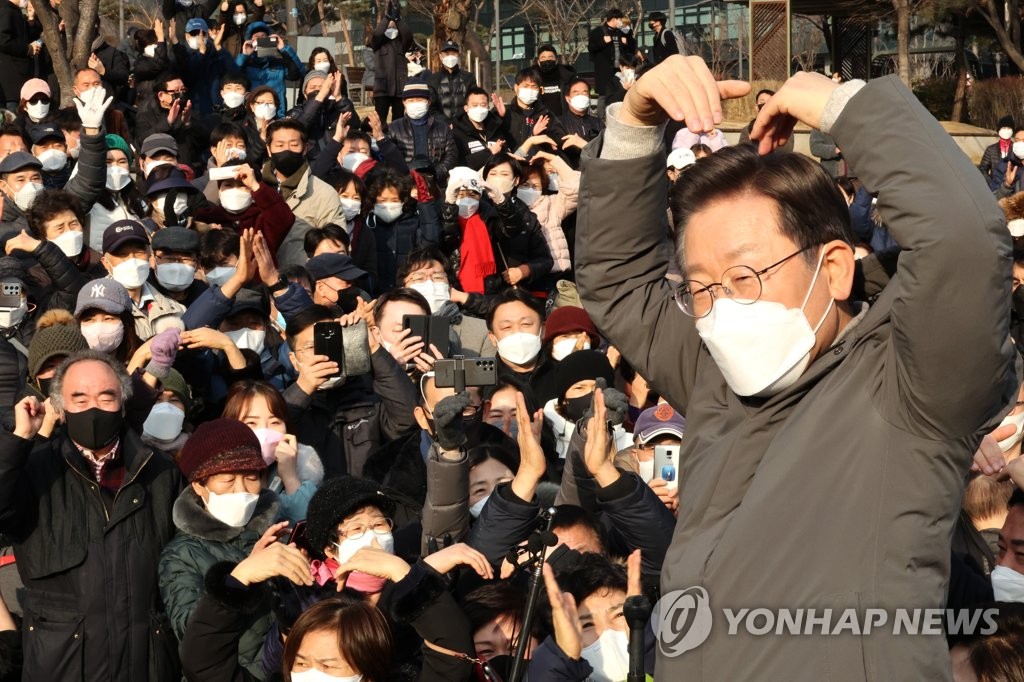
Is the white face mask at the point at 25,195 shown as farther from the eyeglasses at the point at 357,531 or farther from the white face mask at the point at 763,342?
the white face mask at the point at 763,342

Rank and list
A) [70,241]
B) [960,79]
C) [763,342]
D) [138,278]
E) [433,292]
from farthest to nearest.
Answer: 1. [960,79]
2. [433,292]
3. [70,241]
4. [138,278]
5. [763,342]

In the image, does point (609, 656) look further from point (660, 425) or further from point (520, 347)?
point (520, 347)

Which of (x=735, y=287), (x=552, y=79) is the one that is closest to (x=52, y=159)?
(x=552, y=79)

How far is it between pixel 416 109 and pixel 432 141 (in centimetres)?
35

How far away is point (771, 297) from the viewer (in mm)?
2271

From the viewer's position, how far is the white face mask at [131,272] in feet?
24.5

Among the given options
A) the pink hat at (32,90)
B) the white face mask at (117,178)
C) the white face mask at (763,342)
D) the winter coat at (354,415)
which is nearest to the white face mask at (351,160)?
the pink hat at (32,90)

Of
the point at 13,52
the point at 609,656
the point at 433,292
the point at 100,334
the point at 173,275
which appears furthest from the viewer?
the point at 13,52

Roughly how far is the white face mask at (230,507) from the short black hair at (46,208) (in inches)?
129

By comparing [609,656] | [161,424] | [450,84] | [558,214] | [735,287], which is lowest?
[609,656]

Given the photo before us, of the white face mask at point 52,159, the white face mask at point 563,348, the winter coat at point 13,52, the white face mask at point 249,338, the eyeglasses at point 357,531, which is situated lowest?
the eyeglasses at point 357,531

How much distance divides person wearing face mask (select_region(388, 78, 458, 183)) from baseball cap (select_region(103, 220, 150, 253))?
547 centimetres

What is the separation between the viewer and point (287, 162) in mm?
10156

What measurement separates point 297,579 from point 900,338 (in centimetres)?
292
